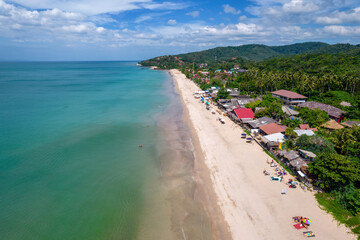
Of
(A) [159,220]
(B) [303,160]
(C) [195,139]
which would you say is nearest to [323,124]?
(B) [303,160]

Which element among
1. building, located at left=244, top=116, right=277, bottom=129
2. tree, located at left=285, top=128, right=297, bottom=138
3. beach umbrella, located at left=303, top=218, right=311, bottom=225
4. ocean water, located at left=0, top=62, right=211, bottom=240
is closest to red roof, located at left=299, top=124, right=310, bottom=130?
building, located at left=244, top=116, right=277, bottom=129

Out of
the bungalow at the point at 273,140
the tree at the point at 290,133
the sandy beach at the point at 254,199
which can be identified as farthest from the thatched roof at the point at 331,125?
the sandy beach at the point at 254,199

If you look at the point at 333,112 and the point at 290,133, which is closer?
the point at 290,133

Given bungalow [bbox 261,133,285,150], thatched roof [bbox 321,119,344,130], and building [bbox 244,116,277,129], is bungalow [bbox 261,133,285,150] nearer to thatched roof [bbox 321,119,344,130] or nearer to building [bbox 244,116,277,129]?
building [bbox 244,116,277,129]

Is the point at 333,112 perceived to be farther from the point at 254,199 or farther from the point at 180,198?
the point at 180,198

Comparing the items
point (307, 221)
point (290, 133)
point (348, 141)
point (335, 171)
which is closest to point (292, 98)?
point (290, 133)

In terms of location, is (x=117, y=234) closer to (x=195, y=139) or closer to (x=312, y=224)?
(x=312, y=224)

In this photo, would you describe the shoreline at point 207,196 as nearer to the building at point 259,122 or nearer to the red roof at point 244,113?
the building at point 259,122
